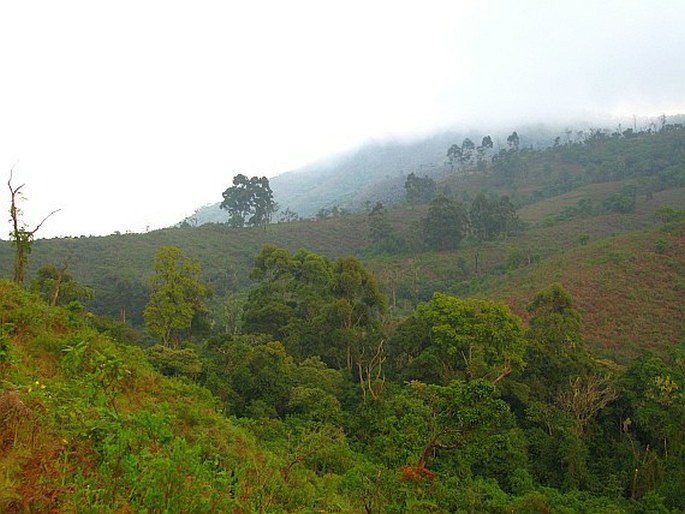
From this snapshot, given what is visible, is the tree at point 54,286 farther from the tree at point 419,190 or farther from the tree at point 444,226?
the tree at point 419,190

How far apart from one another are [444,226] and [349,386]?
41671 millimetres

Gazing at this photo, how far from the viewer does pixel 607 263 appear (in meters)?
41.2

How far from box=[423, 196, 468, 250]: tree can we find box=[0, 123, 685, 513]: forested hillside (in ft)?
22.3

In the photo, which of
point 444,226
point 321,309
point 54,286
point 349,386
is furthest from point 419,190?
point 54,286

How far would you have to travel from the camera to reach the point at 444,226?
191 ft

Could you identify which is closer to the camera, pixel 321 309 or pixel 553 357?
pixel 553 357

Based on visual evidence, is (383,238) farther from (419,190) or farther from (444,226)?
(419,190)

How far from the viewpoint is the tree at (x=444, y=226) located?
58188 millimetres

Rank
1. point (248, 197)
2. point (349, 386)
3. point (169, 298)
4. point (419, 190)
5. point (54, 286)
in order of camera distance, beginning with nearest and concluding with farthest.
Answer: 1. point (349, 386)
2. point (54, 286)
3. point (169, 298)
4. point (248, 197)
5. point (419, 190)

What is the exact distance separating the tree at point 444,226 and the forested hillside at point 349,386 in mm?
6806

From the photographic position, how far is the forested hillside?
497cm

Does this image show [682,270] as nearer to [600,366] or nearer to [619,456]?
[600,366]

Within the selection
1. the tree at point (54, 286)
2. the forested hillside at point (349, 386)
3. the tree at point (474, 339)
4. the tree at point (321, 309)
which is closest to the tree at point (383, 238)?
the forested hillside at point (349, 386)

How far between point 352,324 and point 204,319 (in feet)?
26.6
